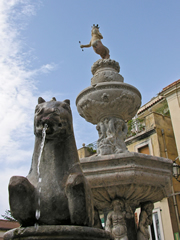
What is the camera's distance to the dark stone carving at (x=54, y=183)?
2.32m

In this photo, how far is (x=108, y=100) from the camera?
18.4 ft

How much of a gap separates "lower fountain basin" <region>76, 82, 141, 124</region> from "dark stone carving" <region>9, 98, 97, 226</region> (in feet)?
9.52

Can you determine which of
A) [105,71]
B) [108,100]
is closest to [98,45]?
[105,71]

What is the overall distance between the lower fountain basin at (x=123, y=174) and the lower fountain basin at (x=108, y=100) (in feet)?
4.75

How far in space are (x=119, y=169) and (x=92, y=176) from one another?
0.44 metres

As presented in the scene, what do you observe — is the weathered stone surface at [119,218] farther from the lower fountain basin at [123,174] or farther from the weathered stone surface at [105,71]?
the weathered stone surface at [105,71]

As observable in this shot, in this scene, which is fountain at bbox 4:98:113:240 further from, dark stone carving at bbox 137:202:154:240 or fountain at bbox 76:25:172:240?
dark stone carving at bbox 137:202:154:240

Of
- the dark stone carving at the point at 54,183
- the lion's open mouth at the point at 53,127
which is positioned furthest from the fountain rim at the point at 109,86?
the lion's open mouth at the point at 53,127

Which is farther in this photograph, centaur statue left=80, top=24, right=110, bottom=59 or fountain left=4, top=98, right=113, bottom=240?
centaur statue left=80, top=24, right=110, bottom=59

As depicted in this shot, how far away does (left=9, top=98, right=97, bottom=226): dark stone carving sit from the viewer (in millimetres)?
2316

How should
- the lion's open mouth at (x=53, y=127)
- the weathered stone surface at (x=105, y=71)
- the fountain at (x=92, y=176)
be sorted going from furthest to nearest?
the weathered stone surface at (x=105, y=71)
the lion's open mouth at (x=53, y=127)
the fountain at (x=92, y=176)

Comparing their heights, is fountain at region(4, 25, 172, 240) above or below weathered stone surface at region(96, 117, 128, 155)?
below

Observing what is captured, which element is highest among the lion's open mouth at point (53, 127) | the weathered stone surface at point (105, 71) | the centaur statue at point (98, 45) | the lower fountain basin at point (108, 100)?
the centaur statue at point (98, 45)

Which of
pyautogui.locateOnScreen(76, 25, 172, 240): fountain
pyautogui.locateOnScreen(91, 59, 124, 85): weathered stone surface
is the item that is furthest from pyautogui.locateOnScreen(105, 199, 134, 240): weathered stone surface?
pyautogui.locateOnScreen(91, 59, 124, 85): weathered stone surface
